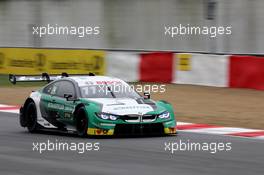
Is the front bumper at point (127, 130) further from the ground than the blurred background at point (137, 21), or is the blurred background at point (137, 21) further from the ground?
the blurred background at point (137, 21)

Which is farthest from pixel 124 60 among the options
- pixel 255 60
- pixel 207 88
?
pixel 255 60

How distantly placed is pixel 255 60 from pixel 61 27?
1462 cm

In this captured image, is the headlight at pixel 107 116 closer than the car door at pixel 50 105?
Yes

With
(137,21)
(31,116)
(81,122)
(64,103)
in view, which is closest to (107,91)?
(64,103)

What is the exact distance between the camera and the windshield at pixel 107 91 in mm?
15477

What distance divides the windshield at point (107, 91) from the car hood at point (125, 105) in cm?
25

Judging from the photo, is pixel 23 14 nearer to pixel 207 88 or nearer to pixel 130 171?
pixel 207 88

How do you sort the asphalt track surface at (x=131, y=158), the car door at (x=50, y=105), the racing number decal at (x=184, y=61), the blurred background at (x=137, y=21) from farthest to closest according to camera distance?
the blurred background at (x=137, y=21) < the racing number decal at (x=184, y=61) < the car door at (x=50, y=105) < the asphalt track surface at (x=131, y=158)

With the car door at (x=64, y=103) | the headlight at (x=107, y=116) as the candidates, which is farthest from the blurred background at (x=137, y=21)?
the headlight at (x=107, y=116)

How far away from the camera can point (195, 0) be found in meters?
32.1

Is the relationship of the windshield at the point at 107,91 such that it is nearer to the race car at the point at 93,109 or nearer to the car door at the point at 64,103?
the race car at the point at 93,109

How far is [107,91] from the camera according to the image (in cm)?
1559

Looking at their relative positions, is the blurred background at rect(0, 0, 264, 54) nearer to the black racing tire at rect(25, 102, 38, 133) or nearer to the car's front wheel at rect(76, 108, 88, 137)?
the black racing tire at rect(25, 102, 38, 133)

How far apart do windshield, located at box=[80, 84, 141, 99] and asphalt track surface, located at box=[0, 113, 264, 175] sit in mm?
838
